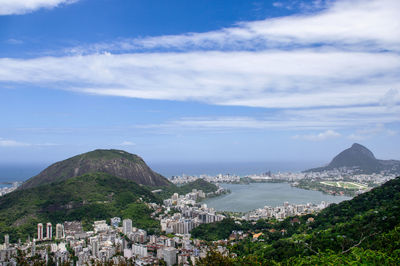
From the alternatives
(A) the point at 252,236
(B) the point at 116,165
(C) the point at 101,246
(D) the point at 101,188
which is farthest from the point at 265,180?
(C) the point at 101,246

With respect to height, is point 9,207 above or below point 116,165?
below

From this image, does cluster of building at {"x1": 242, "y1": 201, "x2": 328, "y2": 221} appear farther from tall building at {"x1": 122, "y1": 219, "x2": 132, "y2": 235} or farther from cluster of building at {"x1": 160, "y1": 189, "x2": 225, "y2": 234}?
tall building at {"x1": 122, "y1": 219, "x2": 132, "y2": 235}

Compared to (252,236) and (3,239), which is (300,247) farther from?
(3,239)

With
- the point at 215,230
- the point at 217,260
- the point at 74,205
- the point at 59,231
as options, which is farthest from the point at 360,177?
the point at 217,260

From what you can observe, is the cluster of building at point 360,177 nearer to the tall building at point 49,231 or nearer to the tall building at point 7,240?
the tall building at point 49,231

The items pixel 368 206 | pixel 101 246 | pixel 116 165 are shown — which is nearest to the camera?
pixel 101 246

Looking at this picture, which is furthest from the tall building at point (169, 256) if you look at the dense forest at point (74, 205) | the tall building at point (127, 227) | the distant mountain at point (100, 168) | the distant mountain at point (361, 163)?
the distant mountain at point (361, 163)

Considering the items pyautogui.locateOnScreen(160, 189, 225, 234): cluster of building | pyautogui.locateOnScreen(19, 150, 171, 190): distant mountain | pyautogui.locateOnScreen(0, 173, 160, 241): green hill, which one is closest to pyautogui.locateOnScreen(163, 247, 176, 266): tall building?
pyautogui.locateOnScreen(160, 189, 225, 234): cluster of building
